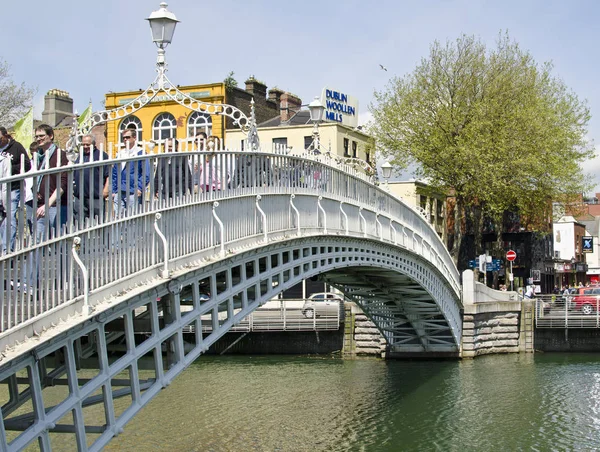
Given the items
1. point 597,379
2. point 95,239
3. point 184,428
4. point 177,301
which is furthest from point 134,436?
point 597,379

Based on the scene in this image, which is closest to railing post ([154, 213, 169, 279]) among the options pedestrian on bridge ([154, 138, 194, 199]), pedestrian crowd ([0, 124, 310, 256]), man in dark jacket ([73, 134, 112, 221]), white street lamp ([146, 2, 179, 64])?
pedestrian crowd ([0, 124, 310, 256])

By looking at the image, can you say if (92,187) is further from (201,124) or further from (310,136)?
(310,136)

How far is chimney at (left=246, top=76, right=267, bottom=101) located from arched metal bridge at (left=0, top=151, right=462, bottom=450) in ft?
100

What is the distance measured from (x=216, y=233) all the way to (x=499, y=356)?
22.4 meters

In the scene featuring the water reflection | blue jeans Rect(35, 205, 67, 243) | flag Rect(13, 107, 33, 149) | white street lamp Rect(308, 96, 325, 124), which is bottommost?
the water reflection

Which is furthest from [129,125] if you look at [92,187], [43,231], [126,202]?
[43,231]

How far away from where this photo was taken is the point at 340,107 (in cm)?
5203

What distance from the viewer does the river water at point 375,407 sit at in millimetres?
19703

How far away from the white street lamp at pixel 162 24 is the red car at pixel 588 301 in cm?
2539

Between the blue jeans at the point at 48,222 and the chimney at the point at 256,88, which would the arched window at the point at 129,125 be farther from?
the chimney at the point at 256,88

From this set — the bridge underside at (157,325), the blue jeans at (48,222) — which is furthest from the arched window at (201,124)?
the blue jeans at (48,222)

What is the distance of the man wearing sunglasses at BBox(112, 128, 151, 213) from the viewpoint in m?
10.5

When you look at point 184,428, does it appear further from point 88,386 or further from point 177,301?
point 88,386

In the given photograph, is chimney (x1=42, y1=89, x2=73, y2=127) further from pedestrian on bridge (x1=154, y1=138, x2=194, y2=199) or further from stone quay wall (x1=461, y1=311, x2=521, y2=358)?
pedestrian on bridge (x1=154, y1=138, x2=194, y2=199)
